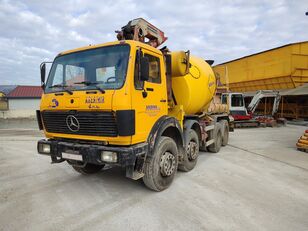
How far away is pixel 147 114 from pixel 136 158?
772 mm

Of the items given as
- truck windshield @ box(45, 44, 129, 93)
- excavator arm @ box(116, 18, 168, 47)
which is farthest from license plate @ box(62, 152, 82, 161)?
excavator arm @ box(116, 18, 168, 47)

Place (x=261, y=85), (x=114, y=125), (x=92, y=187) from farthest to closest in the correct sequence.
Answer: (x=261, y=85), (x=92, y=187), (x=114, y=125)

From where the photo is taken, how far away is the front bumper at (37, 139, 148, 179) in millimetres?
3398

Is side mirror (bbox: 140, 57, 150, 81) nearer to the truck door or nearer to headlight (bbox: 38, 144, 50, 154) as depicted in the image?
the truck door

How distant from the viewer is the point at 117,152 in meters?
3.40

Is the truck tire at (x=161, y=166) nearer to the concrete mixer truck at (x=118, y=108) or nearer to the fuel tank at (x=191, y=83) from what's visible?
the concrete mixer truck at (x=118, y=108)

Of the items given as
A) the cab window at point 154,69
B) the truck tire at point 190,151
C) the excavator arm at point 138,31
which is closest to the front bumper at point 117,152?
the cab window at point 154,69

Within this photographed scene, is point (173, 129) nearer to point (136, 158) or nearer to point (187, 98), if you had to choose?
point (187, 98)

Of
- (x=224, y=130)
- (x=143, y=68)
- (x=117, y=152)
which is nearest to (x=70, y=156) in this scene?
(x=117, y=152)

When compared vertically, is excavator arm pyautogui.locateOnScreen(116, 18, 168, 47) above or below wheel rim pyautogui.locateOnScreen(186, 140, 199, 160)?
above

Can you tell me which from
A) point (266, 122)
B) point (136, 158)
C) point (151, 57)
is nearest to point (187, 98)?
point (151, 57)

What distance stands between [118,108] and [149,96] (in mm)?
795

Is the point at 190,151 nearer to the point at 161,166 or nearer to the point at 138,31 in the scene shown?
the point at 161,166

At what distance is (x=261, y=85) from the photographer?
19.2m
